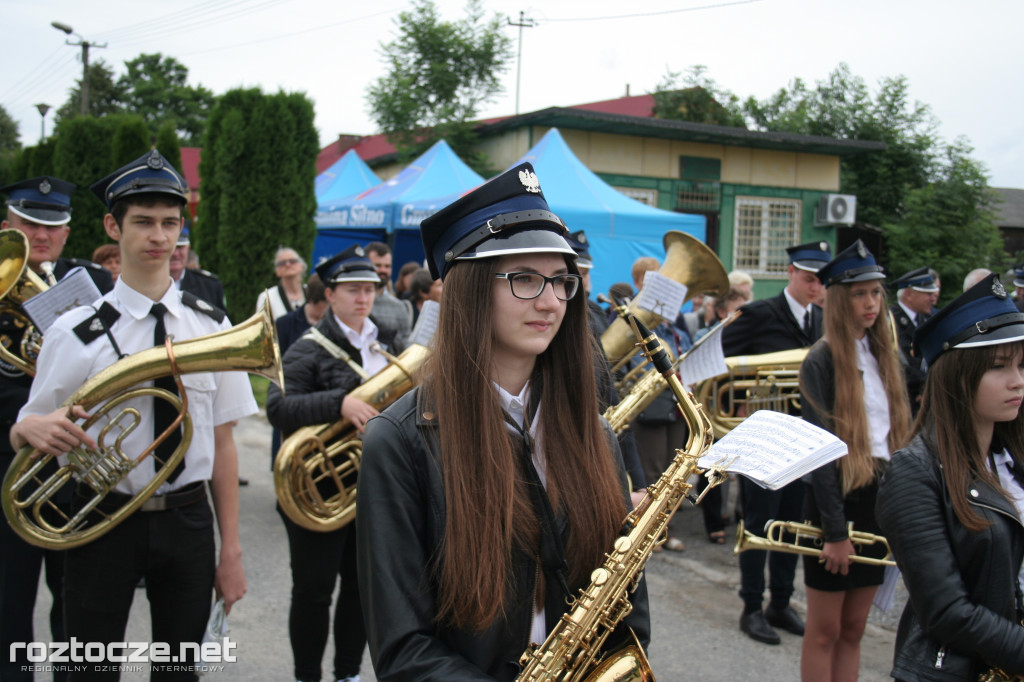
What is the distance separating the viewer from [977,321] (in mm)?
2447

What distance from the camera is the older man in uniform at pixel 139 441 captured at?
108 inches

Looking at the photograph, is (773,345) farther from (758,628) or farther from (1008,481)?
(1008,481)

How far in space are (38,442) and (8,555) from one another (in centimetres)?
107

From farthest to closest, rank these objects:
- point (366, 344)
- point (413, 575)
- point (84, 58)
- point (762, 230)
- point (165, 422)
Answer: point (84, 58), point (762, 230), point (366, 344), point (165, 422), point (413, 575)

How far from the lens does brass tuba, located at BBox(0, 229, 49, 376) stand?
11.3ft

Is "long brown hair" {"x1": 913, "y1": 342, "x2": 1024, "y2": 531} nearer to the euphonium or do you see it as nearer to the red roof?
the euphonium

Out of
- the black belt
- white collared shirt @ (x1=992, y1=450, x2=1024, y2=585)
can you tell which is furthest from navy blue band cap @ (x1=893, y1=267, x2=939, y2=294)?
the black belt

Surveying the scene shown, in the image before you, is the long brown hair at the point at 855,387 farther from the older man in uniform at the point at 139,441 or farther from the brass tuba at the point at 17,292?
the brass tuba at the point at 17,292

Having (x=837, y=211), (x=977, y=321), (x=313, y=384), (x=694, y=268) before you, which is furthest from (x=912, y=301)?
(x=837, y=211)

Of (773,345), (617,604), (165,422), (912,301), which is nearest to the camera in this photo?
(617,604)

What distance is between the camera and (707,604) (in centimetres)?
540

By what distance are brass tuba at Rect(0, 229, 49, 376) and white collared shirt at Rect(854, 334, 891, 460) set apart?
370 cm

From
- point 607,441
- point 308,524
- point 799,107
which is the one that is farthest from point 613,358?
point 799,107

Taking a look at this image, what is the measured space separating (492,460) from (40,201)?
3.44m
